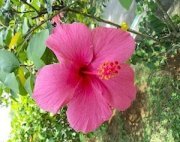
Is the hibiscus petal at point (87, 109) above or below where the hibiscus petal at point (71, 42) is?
below

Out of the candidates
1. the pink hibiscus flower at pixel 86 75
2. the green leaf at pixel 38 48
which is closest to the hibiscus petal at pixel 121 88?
the pink hibiscus flower at pixel 86 75

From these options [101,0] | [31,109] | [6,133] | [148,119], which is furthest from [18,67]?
[6,133]

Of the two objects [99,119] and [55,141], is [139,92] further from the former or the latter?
[99,119]

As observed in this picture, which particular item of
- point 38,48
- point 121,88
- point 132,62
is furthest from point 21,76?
point 132,62

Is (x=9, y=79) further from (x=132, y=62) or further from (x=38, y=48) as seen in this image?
(x=132, y=62)

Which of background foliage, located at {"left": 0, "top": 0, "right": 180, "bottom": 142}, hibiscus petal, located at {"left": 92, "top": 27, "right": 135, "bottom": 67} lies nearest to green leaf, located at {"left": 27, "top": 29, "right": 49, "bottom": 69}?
background foliage, located at {"left": 0, "top": 0, "right": 180, "bottom": 142}

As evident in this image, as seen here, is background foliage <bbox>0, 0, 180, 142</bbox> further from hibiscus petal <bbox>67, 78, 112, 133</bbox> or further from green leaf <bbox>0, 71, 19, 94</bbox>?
hibiscus petal <bbox>67, 78, 112, 133</bbox>

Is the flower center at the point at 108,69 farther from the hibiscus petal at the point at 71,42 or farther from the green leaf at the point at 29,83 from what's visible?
the green leaf at the point at 29,83
